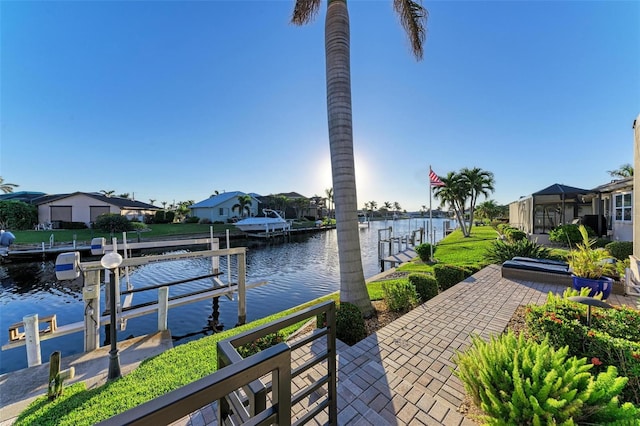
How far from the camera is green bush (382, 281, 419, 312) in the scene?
5.16m

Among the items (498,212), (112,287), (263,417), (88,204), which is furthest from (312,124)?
(498,212)

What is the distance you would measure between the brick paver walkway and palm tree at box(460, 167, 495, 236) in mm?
18366

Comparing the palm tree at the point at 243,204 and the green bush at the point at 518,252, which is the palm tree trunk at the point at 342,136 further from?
the palm tree at the point at 243,204

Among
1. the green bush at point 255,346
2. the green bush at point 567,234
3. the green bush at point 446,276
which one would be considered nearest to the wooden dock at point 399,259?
the green bush at point 446,276

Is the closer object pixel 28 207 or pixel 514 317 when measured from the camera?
pixel 514 317

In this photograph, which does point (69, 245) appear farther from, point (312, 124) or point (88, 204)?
point (312, 124)

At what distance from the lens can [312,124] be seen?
9.84 metres

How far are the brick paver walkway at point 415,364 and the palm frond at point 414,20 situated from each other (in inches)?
238

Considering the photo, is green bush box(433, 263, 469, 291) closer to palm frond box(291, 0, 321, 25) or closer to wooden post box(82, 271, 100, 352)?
palm frond box(291, 0, 321, 25)

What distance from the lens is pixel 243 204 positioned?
143ft

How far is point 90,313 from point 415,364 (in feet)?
20.7

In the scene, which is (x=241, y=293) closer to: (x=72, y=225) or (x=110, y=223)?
(x=110, y=223)

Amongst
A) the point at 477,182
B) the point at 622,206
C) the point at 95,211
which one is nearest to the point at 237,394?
the point at 622,206

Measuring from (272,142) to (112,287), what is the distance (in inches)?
487
